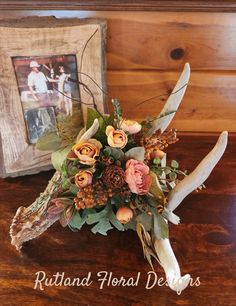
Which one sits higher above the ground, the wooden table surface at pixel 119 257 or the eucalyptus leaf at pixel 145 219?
the eucalyptus leaf at pixel 145 219

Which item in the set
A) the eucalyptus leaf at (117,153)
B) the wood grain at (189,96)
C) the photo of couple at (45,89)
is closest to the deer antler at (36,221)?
the eucalyptus leaf at (117,153)

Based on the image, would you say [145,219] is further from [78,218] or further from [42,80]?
[42,80]

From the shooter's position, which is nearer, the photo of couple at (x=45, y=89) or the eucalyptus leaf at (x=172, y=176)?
the eucalyptus leaf at (x=172, y=176)

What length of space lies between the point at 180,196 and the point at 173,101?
0.22 m

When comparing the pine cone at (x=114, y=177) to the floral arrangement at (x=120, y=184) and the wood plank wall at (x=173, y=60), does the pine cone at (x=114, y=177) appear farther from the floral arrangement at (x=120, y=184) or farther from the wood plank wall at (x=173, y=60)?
the wood plank wall at (x=173, y=60)

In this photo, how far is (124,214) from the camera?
750 mm

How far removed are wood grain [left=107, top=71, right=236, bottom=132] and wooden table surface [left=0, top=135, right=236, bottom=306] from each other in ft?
0.92

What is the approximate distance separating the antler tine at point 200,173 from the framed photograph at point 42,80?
0.29 metres

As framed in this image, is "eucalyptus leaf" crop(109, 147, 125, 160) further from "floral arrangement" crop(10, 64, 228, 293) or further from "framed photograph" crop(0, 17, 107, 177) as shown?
A: "framed photograph" crop(0, 17, 107, 177)

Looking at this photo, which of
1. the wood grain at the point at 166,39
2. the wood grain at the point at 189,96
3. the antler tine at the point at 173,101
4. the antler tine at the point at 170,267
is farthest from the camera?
the wood grain at the point at 189,96

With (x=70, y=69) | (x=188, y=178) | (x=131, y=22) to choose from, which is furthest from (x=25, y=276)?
(x=131, y=22)

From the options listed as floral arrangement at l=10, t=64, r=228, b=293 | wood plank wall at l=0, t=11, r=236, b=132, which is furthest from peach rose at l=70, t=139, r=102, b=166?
wood plank wall at l=0, t=11, r=236, b=132

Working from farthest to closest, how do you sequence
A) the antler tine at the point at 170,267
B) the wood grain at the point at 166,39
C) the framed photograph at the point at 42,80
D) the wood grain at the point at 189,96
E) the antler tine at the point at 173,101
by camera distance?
the wood grain at the point at 189,96
the wood grain at the point at 166,39
the framed photograph at the point at 42,80
the antler tine at the point at 173,101
the antler tine at the point at 170,267

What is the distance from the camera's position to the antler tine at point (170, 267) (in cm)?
70
